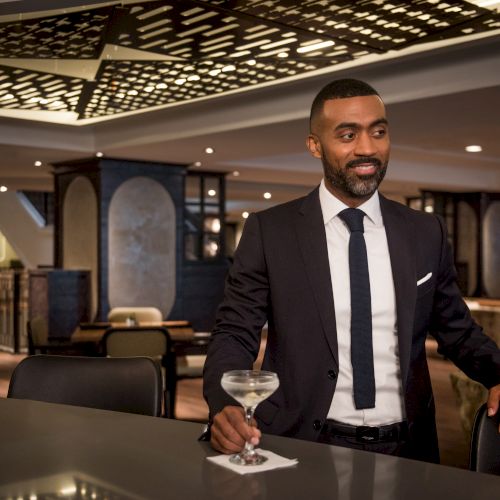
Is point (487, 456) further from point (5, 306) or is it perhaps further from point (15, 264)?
point (15, 264)

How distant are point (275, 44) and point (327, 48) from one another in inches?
15.3

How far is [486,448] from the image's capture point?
161 centimetres

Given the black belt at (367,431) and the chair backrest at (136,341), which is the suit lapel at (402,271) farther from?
the chair backrest at (136,341)

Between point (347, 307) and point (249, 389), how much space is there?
0.58m

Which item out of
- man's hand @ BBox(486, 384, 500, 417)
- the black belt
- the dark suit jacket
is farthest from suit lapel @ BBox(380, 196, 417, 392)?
man's hand @ BBox(486, 384, 500, 417)

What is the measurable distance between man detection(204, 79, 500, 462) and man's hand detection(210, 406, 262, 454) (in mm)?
208

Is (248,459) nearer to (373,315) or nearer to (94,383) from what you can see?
(373,315)

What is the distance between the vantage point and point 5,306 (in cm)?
1158

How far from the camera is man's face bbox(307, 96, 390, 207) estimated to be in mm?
1729

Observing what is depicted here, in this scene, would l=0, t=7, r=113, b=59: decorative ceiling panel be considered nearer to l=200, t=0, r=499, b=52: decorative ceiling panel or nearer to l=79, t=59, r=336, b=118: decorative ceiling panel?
l=79, t=59, r=336, b=118: decorative ceiling panel

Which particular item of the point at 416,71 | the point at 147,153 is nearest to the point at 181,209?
the point at 147,153

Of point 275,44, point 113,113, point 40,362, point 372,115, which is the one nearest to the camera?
point 372,115

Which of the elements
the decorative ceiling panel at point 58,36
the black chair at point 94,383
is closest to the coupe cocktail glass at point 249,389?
the black chair at point 94,383

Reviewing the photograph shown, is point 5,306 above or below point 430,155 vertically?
below
